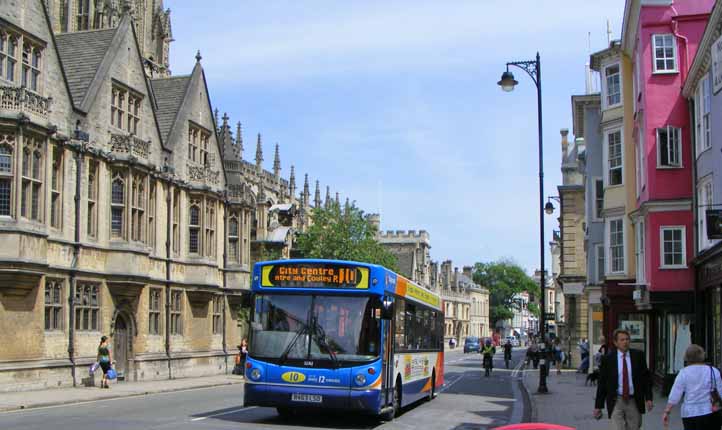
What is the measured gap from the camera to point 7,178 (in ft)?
85.1

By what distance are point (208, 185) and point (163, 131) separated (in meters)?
3.15

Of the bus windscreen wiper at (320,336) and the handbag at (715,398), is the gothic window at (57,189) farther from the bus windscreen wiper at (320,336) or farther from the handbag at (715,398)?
the handbag at (715,398)

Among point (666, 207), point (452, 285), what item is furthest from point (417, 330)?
point (452, 285)

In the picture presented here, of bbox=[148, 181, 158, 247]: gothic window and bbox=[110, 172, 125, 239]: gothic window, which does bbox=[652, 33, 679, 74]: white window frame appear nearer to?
bbox=[110, 172, 125, 239]: gothic window


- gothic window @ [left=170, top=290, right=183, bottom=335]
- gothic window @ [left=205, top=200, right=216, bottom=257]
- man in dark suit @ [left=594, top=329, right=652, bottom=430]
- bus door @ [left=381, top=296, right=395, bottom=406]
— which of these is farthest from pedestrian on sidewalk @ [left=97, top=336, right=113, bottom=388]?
man in dark suit @ [left=594, top=329, right=652, bottom=430]

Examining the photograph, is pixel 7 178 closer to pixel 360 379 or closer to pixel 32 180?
pixel 32 180

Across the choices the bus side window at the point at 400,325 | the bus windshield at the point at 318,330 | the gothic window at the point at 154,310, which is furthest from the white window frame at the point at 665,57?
the gothic window at the point at 154,310

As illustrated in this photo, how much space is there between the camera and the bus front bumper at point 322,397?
54.3ft

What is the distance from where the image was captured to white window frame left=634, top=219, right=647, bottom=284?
93.6 feet

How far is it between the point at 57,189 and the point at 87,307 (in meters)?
4.20

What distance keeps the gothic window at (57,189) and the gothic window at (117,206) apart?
3408 millimetres

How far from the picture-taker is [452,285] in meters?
138

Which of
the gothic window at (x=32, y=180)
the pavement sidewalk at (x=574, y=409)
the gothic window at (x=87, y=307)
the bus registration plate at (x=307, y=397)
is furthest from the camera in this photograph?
the gothic window at (x=87, y=307)

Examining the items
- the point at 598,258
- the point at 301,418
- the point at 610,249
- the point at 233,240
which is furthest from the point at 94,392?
the point at 598,258
